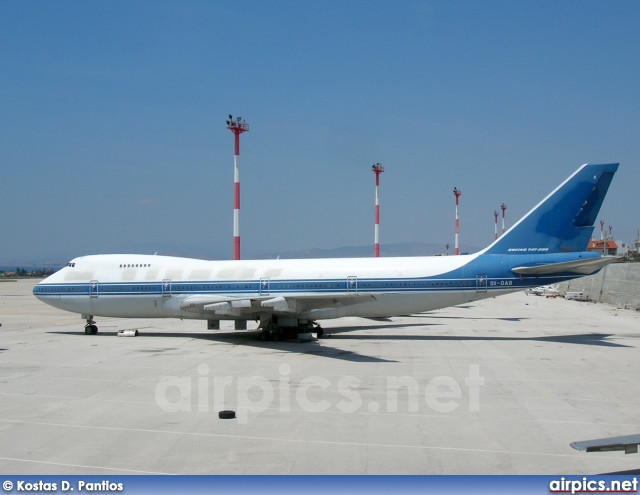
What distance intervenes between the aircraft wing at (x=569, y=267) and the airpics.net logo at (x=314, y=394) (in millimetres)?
10118

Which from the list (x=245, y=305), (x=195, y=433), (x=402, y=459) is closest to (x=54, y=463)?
(x=195, y=433)

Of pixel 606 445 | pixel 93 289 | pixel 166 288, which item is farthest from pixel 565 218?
pixel 93 289

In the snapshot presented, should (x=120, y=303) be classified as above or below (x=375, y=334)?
above

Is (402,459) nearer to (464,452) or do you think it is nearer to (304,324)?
(464,452)

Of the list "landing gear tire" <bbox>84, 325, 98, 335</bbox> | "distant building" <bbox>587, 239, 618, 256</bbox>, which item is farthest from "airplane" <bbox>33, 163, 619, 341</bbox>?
"distant building" <bbox>587, 239, 618, 256</bbox>

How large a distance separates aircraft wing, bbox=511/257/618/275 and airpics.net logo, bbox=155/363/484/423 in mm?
10118

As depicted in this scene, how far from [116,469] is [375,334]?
68.9 feet

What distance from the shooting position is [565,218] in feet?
88.5

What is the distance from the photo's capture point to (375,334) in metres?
29.3

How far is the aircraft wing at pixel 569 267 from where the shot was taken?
82.8 feet

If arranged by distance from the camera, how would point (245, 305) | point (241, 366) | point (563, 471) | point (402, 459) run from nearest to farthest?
point (563, 471), point (402, 459), point (241, 366), point (245, 305)

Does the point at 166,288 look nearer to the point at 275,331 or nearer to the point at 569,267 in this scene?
the point at 275,331

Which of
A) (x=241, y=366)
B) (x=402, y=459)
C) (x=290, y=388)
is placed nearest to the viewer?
(x=402, y=459)

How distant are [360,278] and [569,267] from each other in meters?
9.38
